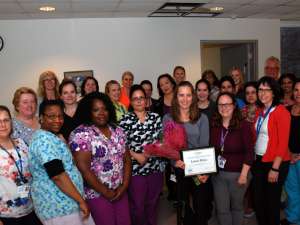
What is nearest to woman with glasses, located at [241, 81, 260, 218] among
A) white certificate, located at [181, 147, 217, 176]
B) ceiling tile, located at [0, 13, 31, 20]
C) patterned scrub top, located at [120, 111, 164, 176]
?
white certificate, located at [181, 147, 217, 176]

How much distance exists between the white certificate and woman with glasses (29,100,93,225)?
38.0 inches

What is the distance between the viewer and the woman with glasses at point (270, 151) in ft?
9.37

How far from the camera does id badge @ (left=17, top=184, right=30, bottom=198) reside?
2094 mm

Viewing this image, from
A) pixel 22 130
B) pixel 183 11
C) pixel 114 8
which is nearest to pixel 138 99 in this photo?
pixel 22 130

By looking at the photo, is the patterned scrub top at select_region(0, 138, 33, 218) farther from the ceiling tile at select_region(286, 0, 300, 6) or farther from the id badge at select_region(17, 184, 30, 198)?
the ceiling tile at select_region(286, 0, 300, 6)

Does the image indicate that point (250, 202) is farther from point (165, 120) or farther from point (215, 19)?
point (215, 19)

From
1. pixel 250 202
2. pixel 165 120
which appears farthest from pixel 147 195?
pixel 250 202

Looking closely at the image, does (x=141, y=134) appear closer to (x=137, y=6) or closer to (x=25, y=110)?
(x=25, y=110)

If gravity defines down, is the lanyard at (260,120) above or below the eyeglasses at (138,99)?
below

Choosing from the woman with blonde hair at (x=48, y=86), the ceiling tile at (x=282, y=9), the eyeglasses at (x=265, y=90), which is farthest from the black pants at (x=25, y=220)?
the ceiling tile at (x=282, y=9)

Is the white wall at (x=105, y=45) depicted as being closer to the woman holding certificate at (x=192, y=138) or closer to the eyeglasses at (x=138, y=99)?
the eyeglasses at (x=138, y=99)

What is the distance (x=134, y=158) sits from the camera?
2.82 m

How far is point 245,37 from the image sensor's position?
6949 mm

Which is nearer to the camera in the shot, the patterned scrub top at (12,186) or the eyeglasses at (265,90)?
the patterned scrub top at (12,186)
